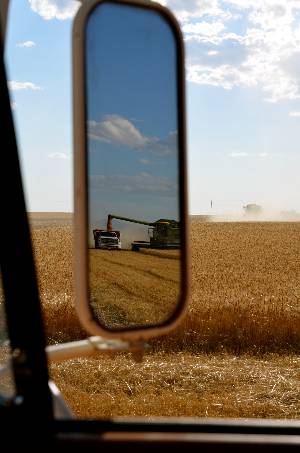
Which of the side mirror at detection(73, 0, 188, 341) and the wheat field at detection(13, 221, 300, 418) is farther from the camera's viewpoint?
the wheat field at detection(13, 221, 300, 418)

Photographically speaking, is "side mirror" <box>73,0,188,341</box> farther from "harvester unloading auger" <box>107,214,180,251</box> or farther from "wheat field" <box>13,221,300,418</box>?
"wheat field" <box>13,221,300,418</box>

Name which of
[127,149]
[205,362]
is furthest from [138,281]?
[205,362]

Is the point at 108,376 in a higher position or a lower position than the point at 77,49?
lower

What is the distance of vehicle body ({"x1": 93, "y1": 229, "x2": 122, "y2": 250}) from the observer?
1.12 meters

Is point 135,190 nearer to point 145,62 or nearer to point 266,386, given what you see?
point 145,62

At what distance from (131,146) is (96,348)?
14.5 inches

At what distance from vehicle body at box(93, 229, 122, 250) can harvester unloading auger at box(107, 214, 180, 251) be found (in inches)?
1.9

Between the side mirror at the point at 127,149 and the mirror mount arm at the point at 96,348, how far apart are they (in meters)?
0.03

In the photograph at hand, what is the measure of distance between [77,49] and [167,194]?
0.94ft

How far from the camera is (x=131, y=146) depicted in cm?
112

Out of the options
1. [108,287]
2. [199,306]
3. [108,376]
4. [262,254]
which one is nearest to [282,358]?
[199,306]

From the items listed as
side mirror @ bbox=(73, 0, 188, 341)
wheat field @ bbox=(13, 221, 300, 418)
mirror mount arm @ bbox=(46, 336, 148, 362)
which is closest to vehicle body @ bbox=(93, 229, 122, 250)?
side mirror @ bbox=(73, 0, 188, 341)

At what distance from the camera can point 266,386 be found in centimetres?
833

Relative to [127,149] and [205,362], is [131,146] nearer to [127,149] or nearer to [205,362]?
[127,149]
